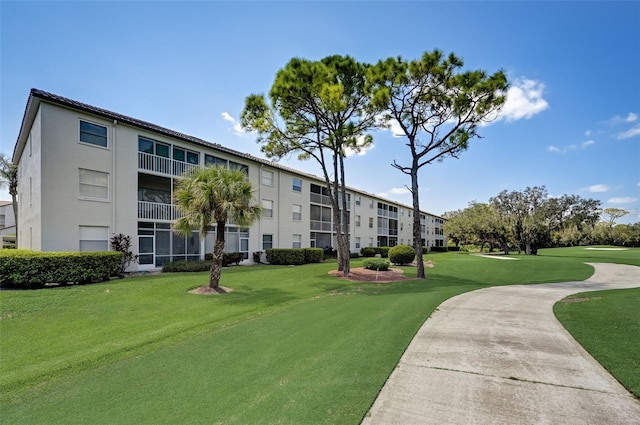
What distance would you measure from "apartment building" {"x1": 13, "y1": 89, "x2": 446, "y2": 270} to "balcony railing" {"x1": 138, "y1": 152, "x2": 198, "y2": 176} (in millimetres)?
58

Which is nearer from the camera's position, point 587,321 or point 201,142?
point 587,321

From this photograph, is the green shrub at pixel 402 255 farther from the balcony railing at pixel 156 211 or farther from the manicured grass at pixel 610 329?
the balcony railing at pixel 156 211

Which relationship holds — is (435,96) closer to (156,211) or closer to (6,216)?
(156,211)

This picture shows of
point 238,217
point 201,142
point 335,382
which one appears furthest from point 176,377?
point 201,142

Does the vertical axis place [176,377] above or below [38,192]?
below

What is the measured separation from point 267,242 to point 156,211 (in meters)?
9.84

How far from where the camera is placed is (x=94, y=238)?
1634 centimetres

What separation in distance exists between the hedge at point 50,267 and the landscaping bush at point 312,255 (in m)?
15.2

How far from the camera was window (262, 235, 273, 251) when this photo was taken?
87.1 feet

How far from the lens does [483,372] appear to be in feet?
15.1

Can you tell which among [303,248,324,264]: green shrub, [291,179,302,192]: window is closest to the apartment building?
[303,248,324,264]: green shrub

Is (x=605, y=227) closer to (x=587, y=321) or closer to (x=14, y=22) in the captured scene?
(x=587, y=321)

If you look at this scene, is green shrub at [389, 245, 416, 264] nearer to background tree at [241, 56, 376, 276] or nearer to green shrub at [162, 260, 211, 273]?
background tree at [241, 56, 376, 276]

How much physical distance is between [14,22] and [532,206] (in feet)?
171
